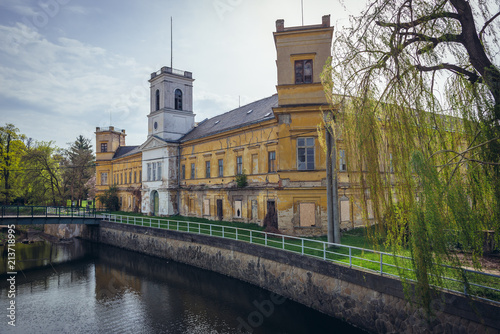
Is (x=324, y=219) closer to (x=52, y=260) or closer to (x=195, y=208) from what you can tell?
(x=195, y=208)

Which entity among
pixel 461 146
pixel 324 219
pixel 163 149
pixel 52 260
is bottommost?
pixel 52 260

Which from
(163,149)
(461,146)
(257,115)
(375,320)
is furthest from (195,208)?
(461,146)

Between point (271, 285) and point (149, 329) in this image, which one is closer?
point (149, 329)

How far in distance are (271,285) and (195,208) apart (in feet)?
57.2

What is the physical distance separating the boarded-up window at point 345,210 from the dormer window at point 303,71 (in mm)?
8306

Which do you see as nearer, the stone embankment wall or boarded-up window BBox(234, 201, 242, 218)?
the stone embankment wall

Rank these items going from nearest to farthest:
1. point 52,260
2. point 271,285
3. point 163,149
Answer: point 271,285 → point 52,260 → point 163,149

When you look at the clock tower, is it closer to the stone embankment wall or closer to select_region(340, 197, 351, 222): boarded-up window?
the stone embankment wall

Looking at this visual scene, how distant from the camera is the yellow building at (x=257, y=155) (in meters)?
18.9

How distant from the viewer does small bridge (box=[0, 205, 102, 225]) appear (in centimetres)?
2528

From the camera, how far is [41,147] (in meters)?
41.0

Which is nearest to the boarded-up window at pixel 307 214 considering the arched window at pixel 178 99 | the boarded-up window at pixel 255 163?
the boarded-up window at pixel 255 163

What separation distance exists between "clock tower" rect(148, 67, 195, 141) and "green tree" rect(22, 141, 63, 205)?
48.1 ft

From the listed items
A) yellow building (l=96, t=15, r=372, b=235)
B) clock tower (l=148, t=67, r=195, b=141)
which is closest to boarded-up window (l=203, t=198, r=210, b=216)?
yellow building (l=96, t=15, r=372, b=235)
